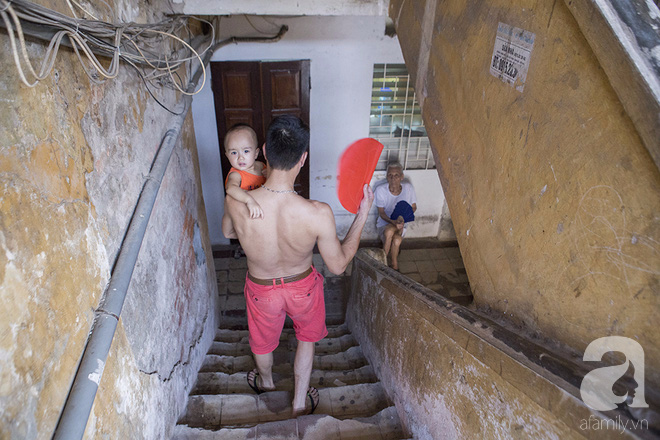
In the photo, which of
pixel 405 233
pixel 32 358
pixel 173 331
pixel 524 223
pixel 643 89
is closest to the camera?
pixel 643 89

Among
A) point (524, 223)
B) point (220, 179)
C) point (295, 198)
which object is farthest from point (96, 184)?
point (220, 179)

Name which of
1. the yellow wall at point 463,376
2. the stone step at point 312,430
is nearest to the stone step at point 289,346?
the yellow wall at point 463,376

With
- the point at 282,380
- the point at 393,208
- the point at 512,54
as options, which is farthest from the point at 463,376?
the point at 393,208

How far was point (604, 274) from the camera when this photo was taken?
3.73 feet

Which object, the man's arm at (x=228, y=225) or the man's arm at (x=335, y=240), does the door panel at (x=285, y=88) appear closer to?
the man's arm at (x=228, y=225)

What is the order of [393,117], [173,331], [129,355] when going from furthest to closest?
[393,117]
[173,331]
[129,355]

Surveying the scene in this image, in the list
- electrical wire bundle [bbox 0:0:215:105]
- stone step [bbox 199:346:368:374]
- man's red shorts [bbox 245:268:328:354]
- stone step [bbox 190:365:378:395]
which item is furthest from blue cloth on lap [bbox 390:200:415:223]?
electrical wire bundle [bbox 0:0:215:105]

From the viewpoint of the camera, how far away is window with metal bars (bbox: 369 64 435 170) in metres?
5.38

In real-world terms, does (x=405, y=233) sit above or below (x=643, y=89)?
below

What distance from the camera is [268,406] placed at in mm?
2771

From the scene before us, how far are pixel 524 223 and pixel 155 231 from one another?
180 centimetres

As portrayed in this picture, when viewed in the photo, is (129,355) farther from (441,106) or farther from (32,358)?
(441,106)

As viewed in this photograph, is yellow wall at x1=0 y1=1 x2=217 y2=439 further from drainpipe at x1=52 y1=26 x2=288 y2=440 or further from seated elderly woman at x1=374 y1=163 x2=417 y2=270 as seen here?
seated elderly woman at x1=374 y1=163 x2=417 y2=270

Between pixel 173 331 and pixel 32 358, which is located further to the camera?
pixel 173 331
